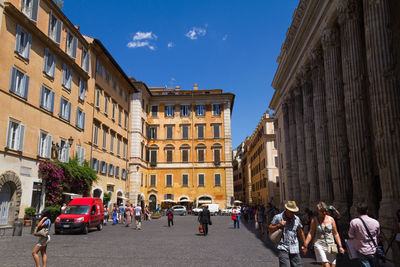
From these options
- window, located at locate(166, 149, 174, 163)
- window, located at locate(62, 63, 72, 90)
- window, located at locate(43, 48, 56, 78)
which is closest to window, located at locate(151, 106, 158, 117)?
window, located at locate(166, 149, 174, 163)

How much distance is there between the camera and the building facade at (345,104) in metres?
12.5

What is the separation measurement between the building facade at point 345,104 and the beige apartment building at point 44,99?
55.1 feet

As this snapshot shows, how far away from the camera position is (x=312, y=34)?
22.2 metres

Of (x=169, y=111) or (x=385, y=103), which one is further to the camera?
(x=169, y=111)

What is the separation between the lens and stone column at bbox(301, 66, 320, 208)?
23733 mm

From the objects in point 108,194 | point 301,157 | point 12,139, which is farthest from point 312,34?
point 108,194

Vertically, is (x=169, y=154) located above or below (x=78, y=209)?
above

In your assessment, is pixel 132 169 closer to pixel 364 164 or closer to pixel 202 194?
pixel 202 194

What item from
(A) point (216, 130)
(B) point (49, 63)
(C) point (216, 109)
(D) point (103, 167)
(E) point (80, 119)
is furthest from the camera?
(C) point (216, 109)

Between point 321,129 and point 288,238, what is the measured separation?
16.8 meters

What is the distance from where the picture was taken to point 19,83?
21625 mm

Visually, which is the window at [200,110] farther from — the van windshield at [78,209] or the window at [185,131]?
the van windshield at [78,209]

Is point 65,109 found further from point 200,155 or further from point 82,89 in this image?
point 200,155

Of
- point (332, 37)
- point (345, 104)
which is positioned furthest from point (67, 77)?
point (345, 104)
